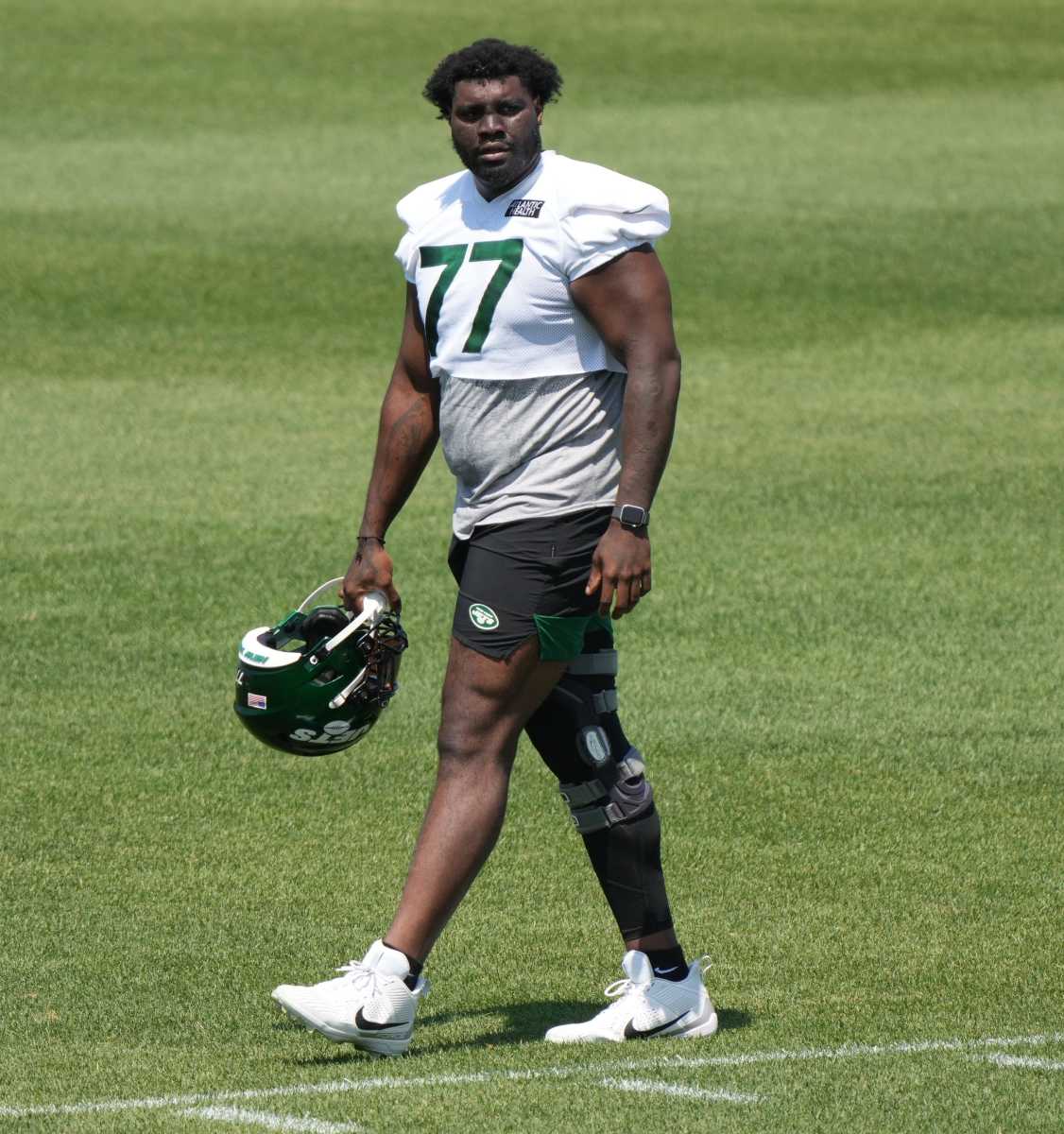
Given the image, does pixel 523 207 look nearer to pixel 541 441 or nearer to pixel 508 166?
pixel 508 166

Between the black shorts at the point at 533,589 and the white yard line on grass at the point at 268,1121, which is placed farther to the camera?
Answer: the black shorts at the point at 533,589

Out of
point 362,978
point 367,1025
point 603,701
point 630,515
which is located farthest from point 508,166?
point 367,1025

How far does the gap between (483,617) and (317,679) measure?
48 cm

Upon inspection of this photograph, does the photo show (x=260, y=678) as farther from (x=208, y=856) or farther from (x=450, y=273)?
(x=208, y=856)

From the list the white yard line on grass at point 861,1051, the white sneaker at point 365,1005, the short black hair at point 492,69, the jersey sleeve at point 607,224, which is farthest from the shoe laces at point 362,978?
the short black hair at point 492,69

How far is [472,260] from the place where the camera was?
18.7ft

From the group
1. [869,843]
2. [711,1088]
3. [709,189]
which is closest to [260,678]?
[711,1088]

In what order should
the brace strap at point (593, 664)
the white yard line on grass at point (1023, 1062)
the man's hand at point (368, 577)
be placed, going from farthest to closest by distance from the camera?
the man's hand at point (368, 577) → the brace strap at point (593, 664) → the white yard line on grass at point (1023, 1062)

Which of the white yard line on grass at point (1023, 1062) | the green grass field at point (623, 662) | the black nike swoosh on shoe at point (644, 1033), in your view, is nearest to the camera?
the white yard line on grass at point (1023, 1062)

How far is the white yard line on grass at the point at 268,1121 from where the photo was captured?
4.80m

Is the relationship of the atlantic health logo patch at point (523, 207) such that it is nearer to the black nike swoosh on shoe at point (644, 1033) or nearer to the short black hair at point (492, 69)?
the short black hair at point (492, 69)

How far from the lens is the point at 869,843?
7.61m

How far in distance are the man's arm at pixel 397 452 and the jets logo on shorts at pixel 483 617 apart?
456mm

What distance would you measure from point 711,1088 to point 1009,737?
4.10 m
